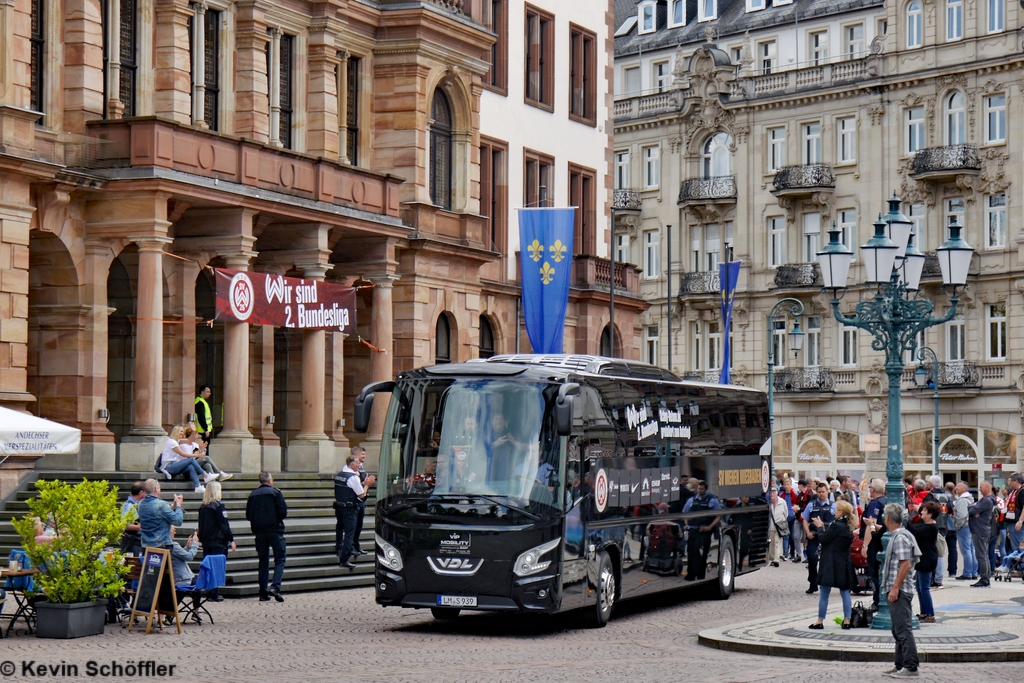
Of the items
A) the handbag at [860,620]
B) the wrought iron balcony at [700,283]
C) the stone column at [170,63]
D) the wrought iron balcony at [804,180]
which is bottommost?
the handbag at [860,620]

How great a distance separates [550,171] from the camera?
1890 inches

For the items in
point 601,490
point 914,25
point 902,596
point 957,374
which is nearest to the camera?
point 902,596

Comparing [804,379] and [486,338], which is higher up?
[486,338]

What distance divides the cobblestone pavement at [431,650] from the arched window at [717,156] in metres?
48.5

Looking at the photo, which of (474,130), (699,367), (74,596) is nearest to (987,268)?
(699,367)

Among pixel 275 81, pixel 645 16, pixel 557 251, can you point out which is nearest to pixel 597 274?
pixel 557 251

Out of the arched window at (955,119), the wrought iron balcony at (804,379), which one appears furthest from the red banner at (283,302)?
the wrought iron balcony at (804,379)

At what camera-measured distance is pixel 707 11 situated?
77375 mm

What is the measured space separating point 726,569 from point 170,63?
1323 cm

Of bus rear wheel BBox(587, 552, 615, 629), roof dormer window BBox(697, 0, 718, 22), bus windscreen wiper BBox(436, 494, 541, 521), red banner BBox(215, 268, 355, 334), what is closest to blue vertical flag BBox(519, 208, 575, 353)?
red banner BBox(215, 268, 355, 334)

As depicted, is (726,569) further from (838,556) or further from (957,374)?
(957,374)

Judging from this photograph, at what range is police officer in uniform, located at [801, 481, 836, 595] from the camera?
2795 cm

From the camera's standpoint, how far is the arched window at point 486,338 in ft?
147

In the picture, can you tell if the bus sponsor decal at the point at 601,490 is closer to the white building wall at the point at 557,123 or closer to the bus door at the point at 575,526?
the bus door at the point at 575,526
